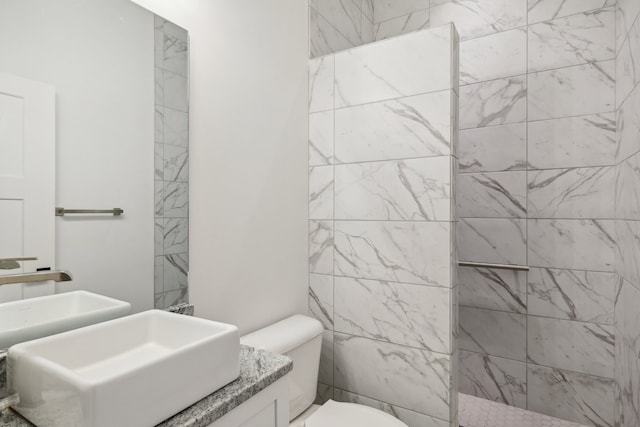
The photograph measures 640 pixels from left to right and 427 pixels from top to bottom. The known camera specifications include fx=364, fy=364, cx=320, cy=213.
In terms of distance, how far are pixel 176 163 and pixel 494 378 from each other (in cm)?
225

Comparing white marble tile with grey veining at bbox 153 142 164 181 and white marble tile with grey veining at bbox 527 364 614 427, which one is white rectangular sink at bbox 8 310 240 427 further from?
white marble tile with grey veining at bbox 527 364 614 427

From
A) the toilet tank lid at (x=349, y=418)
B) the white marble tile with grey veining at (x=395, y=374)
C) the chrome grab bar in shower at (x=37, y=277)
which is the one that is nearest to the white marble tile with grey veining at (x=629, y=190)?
the white marble tile with grey veining at (x=395, y=374)

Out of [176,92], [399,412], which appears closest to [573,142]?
[399,412]

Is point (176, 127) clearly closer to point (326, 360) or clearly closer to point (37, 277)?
point (37, 277)

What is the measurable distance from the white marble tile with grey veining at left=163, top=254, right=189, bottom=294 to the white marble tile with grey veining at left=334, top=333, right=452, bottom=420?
0.92 meters

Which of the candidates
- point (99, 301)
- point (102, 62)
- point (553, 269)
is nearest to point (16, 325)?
point (99, 301)

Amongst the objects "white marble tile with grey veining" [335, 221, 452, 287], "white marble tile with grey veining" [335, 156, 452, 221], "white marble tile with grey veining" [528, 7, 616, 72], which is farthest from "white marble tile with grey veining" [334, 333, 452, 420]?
"white marble tile with grey veining" [528, 7, 616, 72]

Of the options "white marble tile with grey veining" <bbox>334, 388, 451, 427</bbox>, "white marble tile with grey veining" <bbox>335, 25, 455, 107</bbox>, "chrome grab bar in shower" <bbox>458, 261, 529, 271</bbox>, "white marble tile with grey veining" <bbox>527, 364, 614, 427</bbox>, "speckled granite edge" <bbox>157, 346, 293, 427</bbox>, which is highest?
"white marble tile with grey veining" <bbox>335, 25, 455, 107</bbox>

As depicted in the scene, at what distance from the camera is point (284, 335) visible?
1.55 metres

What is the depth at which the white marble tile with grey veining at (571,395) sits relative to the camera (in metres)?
2.00

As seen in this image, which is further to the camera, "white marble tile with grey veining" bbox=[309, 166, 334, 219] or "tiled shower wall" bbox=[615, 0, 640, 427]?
"white marble tile with grey veining" bbox=[309, 166, 334, 219]

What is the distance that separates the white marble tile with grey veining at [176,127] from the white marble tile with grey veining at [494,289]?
1.90 m

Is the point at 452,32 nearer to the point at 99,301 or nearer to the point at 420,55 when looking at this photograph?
the point at 420,55

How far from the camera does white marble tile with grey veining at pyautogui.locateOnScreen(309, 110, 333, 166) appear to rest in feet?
6.31
